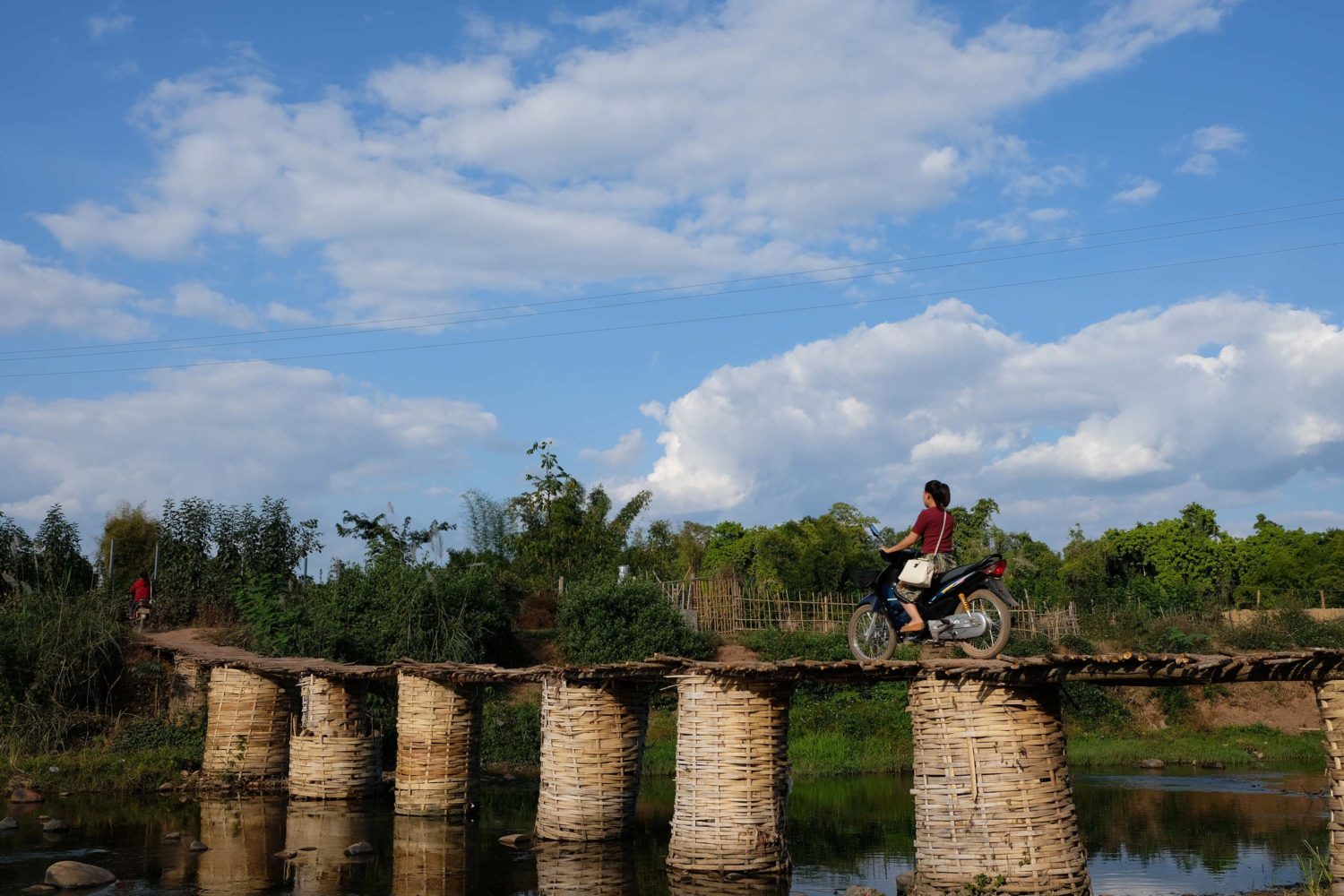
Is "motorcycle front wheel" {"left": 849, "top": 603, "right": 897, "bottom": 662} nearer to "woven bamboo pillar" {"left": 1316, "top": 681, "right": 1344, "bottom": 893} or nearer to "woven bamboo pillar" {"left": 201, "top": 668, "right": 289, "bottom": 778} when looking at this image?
"woven bamboo pillar" {"left": 1316, "top": 681, "right": 1344, "bottom": 893}

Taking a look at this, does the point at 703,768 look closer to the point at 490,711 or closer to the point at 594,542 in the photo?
the point at 490,711

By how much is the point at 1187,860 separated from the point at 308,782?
434 inches

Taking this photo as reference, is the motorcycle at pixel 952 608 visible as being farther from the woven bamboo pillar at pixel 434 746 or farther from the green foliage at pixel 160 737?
the green foliage at pixel 160 737

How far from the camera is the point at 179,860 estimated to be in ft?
39.4

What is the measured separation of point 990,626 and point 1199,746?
16.4 m

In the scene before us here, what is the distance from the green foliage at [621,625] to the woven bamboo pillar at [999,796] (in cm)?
A: 1472

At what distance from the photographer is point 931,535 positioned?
9.70m

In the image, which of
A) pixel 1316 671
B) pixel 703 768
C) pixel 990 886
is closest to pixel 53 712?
pixel 703 768

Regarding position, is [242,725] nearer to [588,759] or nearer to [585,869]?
[588,759]

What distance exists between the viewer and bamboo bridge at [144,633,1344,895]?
862 cm

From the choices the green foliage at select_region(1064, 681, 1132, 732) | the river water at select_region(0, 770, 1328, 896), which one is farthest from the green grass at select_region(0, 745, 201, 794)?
the green foliage at select_region(1064, 681, 1132, 732)

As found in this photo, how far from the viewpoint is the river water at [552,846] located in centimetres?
1083

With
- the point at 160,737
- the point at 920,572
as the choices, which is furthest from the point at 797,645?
the point at 920,572

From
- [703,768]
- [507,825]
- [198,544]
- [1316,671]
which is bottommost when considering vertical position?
[507,825]
